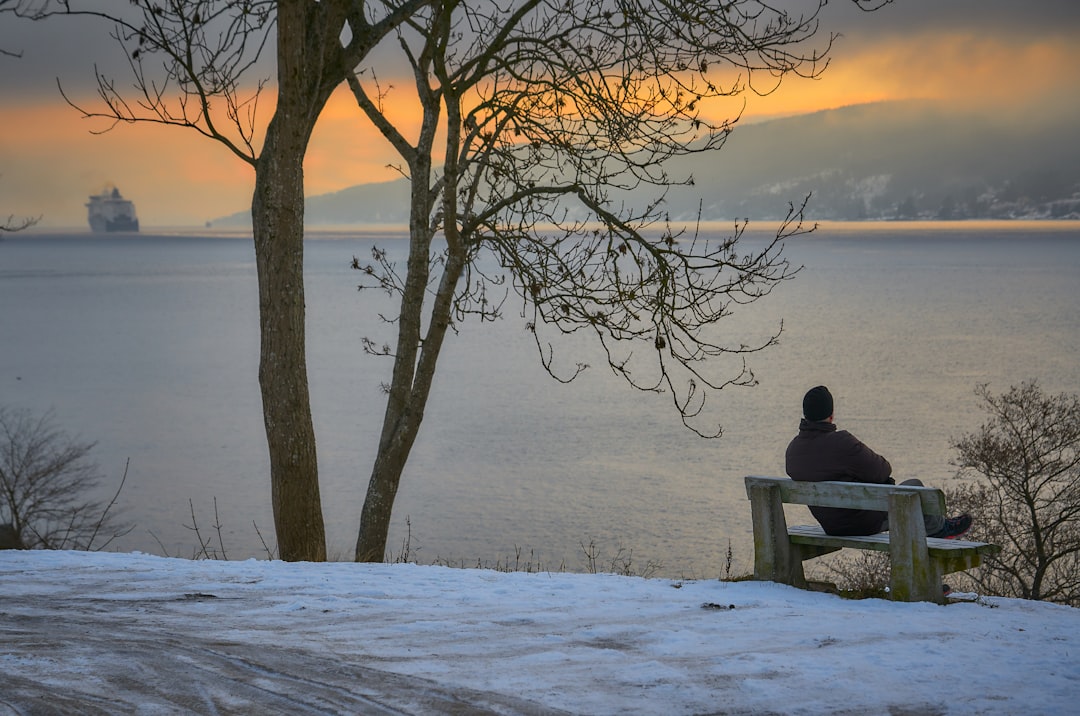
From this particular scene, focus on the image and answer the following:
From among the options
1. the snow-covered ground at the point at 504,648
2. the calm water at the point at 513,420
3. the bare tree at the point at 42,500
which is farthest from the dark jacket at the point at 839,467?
the bare tree at the point at 42,500

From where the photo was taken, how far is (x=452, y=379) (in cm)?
7662

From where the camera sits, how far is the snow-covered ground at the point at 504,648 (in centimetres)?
499

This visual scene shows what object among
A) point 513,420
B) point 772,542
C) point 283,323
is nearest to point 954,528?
point 772,542

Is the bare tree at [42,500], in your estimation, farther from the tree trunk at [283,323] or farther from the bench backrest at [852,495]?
the bench backrest at [852,495]

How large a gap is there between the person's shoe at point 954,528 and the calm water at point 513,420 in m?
19.7

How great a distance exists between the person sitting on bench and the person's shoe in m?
0.02

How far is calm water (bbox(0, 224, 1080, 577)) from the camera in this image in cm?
4000

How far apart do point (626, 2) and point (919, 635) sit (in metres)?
6.57

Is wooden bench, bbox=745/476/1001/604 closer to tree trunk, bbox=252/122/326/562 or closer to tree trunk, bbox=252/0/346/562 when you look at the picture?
tree trunk, bbox=252/122/326/562

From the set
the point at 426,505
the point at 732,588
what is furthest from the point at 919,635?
the point at 426,505

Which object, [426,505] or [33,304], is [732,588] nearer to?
[426,505]

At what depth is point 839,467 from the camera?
7.59 meters

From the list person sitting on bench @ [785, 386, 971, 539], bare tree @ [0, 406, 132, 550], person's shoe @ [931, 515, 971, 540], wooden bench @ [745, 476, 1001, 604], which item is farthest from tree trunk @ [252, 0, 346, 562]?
bare tree @ [0, 406, 132, 550]

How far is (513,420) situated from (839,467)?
174 ft
